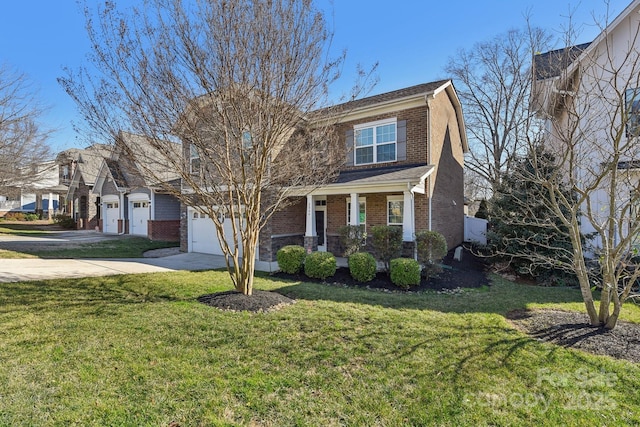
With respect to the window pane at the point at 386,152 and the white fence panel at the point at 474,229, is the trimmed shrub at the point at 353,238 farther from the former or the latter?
the white fence panel at the point at 474,229

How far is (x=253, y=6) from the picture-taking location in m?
5.59

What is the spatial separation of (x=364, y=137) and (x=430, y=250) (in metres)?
5.99

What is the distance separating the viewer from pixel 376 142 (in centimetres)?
1298

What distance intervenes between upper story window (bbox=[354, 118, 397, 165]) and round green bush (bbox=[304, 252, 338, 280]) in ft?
17.1

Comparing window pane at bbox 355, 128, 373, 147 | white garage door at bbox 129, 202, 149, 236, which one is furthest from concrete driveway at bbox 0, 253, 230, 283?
white garage door at bbox 129, 202, 149, 236

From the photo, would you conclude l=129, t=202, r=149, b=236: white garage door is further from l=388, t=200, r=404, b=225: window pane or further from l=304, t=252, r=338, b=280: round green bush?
l=388, t=200, r=404, b=225: window pane

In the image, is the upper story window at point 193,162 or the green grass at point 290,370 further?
the upper story window at point 193,162

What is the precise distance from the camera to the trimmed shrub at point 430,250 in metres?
9.32

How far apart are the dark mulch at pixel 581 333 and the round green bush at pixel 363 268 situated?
12.3 feet

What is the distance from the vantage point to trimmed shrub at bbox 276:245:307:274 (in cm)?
1019

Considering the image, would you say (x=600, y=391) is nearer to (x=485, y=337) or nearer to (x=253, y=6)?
(x=485, y=337)

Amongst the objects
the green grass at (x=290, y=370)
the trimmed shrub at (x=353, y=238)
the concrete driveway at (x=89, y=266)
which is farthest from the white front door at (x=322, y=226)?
the green grass at (x=290, y=370)

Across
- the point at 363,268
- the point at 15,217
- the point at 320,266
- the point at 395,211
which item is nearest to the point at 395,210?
the point at 395,211

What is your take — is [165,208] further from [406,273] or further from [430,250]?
[430,250]
